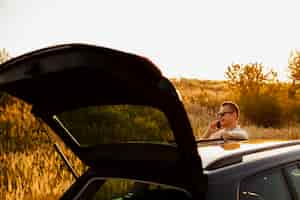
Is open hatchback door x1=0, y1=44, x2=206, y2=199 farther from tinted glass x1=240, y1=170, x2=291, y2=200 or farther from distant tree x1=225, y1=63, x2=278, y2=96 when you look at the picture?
distant tree x1=225, y1=63, x2=278, y2=96

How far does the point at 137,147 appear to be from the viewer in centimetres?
335

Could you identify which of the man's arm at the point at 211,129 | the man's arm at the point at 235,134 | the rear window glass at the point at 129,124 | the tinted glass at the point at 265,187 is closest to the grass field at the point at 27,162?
the man's arm at the point at 211,129

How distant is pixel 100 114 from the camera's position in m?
13.6

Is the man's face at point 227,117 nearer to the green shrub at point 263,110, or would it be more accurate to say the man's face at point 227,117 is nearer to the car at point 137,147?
the car at point 137,147

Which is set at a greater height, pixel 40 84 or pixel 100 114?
pixel 40 84

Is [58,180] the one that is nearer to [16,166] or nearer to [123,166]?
[16,166]

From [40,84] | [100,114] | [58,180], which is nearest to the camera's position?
[40,84]

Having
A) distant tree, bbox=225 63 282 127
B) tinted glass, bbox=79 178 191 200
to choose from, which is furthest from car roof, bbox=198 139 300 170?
distant tree, bbox=225 63 282 127

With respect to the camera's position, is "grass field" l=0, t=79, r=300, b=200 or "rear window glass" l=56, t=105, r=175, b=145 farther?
"rear window glass" l=56, t=105, r=175, b=145

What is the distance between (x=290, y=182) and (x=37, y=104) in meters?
1.78

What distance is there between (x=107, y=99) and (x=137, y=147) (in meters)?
0.39

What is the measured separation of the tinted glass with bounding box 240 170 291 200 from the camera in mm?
2983

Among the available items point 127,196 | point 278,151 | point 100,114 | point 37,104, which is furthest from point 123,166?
point 100,114

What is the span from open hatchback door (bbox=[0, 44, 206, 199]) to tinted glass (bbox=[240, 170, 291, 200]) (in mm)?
354
